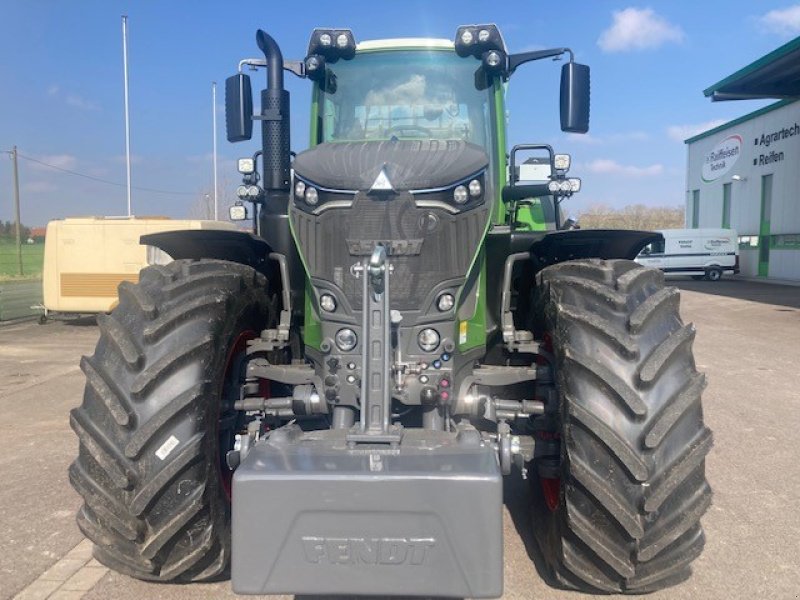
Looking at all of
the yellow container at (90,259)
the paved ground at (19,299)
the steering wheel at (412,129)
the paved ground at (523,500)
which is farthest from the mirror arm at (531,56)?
the paved ground at (19,299)

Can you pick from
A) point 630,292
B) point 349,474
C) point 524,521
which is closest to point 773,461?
point 524,521

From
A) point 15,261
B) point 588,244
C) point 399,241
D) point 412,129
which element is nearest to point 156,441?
point 399,241

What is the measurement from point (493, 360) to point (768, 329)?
11323 millimetres

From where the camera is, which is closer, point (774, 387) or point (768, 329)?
point (774, 387)

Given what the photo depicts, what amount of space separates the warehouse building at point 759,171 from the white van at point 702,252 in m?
1.27

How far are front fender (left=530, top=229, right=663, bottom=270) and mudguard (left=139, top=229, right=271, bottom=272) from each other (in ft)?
5.16

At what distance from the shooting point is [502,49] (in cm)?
401

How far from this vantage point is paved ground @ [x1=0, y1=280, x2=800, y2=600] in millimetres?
3301

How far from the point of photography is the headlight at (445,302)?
10.3 feet

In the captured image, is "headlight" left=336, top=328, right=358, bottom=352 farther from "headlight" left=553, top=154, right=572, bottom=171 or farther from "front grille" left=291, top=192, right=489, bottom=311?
"headlight" left=553, top=154, right=572, bottom=171

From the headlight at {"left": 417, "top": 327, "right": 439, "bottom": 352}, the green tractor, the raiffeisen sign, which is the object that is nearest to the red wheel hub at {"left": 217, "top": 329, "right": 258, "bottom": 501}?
the green tractor

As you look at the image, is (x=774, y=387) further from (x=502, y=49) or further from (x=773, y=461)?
(x=502, y=49)

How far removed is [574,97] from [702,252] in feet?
90.2

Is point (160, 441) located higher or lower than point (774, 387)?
higher
